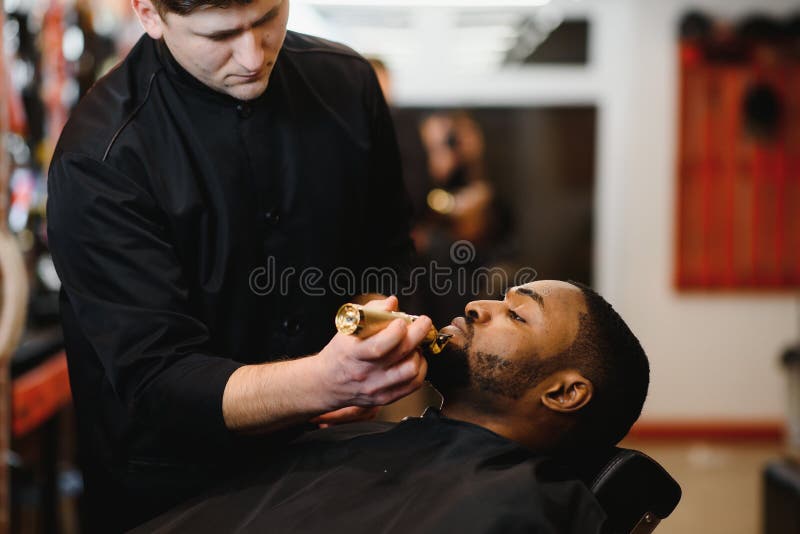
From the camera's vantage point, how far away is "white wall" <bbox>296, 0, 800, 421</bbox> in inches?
205

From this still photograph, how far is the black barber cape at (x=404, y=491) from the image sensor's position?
3.95 feet

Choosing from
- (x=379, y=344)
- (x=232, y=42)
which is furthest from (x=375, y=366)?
(x=232, y=42)

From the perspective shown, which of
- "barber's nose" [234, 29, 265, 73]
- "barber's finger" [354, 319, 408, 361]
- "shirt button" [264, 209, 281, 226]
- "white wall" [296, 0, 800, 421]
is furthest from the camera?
"white wall" [296, 0, 800, 421]

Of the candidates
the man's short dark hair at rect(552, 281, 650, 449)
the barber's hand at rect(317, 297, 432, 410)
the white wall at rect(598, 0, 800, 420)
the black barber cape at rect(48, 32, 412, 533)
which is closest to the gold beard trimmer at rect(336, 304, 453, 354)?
the barber's hand at rect(317, 297, 432, 410)

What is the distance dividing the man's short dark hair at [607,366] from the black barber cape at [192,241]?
18.4 inches

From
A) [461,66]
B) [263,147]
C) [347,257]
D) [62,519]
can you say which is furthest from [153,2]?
[461,66]

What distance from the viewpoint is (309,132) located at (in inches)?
61.7

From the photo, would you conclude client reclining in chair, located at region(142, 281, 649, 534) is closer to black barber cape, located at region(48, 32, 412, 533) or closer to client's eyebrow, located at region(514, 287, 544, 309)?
client's eyebrow, located at region(514, 287, 544, 309)

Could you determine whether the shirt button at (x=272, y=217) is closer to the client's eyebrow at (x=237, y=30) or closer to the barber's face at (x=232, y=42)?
the barber's face at (x=232, y=42)

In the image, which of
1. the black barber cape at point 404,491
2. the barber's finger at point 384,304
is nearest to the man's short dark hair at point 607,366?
the black barber cape at point 404,491

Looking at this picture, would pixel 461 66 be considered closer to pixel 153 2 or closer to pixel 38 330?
pixel 38 330

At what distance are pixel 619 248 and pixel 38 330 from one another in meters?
3.41

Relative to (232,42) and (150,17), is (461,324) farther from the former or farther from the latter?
(150,17)

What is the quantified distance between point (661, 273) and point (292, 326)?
4141 mm
